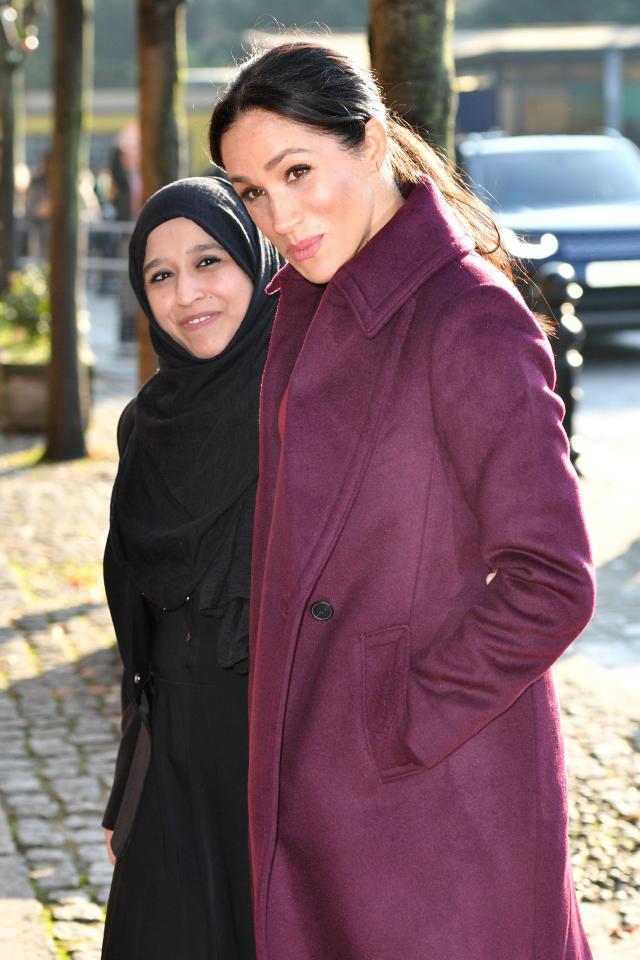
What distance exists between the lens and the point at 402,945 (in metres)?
2.21

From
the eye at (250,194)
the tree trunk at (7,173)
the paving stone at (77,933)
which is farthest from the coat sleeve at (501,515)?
the tree trunk at (7,173)

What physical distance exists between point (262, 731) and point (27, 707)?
399cm

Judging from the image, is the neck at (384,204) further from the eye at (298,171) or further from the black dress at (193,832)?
the black dress at (193,832)

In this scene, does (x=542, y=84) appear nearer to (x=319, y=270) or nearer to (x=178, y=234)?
(x=178, y=234)

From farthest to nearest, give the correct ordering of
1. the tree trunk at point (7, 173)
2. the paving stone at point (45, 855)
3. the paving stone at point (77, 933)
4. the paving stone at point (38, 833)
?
the tree trunk at point (7, 173) < the paving stone at point (38, 833) < the paving stone at point (45, 855) < the paving stone at point (77, 933)

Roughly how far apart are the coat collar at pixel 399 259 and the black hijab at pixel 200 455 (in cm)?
84

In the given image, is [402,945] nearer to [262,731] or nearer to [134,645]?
[262,731]

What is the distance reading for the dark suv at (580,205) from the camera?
14.6m

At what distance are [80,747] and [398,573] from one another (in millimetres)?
3729

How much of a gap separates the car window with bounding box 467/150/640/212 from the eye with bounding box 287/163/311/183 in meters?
13.5

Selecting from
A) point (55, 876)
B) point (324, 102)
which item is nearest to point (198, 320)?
point (324, 102)

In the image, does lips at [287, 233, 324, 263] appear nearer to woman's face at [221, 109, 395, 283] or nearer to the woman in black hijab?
woman's face at [221, 109, 395, 283]

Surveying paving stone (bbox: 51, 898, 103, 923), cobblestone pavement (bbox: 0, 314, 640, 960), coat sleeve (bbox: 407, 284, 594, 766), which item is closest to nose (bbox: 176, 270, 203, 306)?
coat sleeve (bbox: 407, 284, 594, 766)

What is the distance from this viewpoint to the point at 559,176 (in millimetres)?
16156
